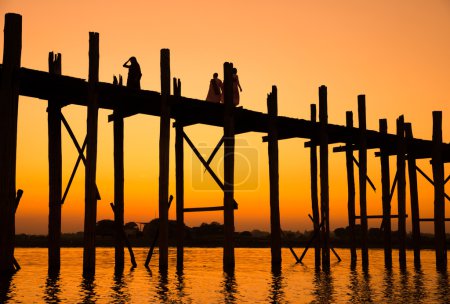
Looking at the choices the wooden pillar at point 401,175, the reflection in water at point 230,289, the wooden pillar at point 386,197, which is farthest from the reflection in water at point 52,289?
the wooden pillar at point 401,175

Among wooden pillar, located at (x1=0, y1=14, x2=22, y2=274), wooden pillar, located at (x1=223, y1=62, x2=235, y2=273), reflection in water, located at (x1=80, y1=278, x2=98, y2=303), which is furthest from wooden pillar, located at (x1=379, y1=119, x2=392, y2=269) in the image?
wooden pillar, located at (x1=0, y1=14, x2=22, y2=274)

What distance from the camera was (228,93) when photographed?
16625 mm

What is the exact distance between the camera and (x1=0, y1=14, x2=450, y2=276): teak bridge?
13094 millimetres

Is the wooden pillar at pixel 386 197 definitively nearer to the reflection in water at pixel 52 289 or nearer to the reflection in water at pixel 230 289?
the reflection in water at pixel 230 289

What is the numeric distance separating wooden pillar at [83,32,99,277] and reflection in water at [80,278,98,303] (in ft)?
1.14

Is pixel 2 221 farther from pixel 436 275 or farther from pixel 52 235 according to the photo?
pixel 436 275

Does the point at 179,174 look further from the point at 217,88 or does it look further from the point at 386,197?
the point at 386,197

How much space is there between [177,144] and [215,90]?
193 cm

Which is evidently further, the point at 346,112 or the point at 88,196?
the point at 346,112

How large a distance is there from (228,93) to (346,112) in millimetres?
5475

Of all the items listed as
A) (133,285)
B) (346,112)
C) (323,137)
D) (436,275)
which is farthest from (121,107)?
(436,275)

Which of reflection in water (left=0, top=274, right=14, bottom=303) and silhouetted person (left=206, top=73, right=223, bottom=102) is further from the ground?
silhouetted person (left=206, top=73, right=223, bottom=102)

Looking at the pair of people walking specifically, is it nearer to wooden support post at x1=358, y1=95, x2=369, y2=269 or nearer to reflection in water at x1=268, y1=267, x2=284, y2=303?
wooden support post at x1=358, y1=95, x2=369, y2=269

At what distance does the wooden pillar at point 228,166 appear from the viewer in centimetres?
1627
